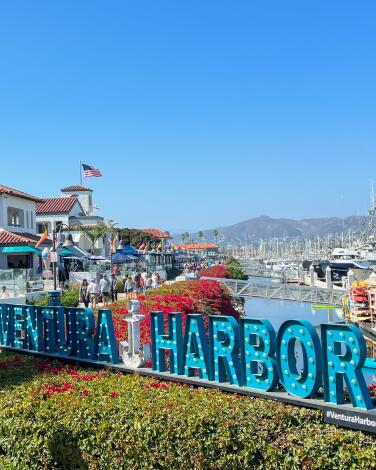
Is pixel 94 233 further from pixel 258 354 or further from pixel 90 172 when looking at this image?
pixel 258 354

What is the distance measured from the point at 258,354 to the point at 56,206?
59.0 metres

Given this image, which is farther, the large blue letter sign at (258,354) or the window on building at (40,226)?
the window on building at (40,226)

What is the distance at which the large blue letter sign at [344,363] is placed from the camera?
7.20 metres

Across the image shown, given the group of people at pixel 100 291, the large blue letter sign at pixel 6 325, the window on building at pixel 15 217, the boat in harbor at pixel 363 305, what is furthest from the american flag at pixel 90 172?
the large blue letter sign at pixel 6 325

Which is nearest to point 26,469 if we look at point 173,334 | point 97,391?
point 97,391

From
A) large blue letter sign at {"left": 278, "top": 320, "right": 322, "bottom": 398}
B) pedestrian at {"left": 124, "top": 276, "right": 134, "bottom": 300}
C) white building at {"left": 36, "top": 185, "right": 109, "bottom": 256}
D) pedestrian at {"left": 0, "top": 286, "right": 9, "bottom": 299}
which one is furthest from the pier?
large blue letter sign at {"left": 278, "top": 320, "right": 322, "bottom": 398}

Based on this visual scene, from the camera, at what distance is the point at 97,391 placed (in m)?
9.01

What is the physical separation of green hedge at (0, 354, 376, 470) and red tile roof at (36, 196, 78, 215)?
5682 centimetres

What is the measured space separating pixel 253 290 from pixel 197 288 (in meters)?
16.6

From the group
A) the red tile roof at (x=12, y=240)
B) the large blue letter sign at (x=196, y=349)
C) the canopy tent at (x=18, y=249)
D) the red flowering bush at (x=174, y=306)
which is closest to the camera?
the large blue letter sign at (x=196, y=349)

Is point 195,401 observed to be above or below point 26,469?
above

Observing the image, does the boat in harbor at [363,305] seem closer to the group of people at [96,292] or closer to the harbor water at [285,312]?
the harbor water at [285,312]

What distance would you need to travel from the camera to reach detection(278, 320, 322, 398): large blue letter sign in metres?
7.77

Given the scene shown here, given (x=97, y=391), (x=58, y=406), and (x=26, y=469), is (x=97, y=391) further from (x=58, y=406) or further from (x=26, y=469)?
(x=26, y=469)
